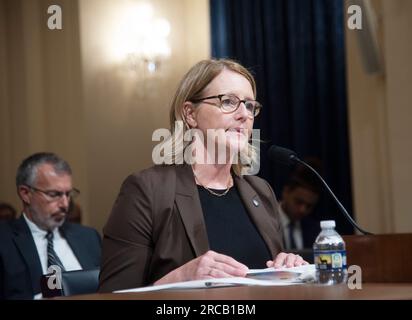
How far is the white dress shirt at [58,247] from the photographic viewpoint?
3.42 meters

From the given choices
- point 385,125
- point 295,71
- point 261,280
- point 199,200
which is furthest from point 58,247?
point 295,71

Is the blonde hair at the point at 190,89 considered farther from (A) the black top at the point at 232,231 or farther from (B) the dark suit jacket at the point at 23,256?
(B) the dark suit jacket at the point at 23,256

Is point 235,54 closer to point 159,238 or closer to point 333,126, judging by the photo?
point 333,126

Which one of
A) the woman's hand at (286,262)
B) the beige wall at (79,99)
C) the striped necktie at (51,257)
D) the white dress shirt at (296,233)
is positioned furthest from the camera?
the beige wall at (79,99)

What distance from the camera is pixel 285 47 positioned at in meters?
5.75

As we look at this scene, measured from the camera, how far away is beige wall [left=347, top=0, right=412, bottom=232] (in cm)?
436

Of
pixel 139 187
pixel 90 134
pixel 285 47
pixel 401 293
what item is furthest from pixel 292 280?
pixel 285 47

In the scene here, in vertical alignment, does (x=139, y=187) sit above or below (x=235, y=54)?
below

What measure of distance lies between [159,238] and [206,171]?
31 centimetres

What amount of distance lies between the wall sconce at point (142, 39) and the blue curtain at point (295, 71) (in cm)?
42

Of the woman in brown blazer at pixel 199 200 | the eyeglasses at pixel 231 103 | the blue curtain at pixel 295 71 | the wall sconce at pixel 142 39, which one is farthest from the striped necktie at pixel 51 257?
the blue curtain at pixel 295 71

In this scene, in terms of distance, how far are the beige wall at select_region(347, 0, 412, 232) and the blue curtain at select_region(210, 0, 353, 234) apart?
25.5 inches

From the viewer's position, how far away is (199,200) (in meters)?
2.26
